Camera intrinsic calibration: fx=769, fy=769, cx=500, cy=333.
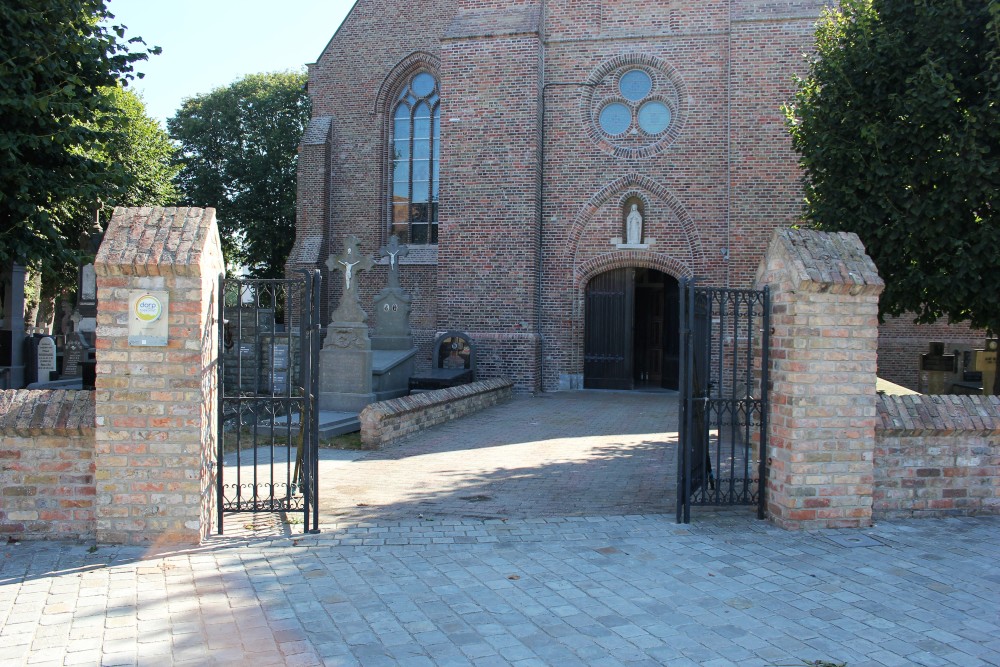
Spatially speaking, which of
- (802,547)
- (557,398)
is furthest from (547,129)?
(802,547)

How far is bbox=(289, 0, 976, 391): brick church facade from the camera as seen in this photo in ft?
54.6

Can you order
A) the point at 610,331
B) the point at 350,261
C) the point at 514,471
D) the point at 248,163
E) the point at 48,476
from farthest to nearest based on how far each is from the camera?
the point at 248,163 < the point at 610,331 < the point at 350,261 < the point at 514,471 < the point at 48,476

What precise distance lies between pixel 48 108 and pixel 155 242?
5.43 m

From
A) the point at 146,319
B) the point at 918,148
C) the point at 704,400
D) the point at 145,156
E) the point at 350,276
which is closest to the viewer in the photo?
the point at 146,319

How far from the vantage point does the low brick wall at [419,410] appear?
9609 millimetres

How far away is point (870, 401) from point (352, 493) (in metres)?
4.45

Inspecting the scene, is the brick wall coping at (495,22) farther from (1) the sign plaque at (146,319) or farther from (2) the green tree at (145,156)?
(1) the sign plaque at (146,319)

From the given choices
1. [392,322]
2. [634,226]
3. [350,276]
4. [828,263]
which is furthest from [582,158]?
[828,263]

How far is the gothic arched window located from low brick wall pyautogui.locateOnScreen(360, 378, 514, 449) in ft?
21.2

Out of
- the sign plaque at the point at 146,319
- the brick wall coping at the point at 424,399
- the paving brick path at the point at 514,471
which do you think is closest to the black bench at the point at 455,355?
the brick wall coping at the point at 424,399

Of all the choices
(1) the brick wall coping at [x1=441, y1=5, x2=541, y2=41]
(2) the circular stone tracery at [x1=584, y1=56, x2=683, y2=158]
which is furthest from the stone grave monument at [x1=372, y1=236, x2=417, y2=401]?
(2) the circular stone tracery at [x1=584, y1=56, x2=683, y2=158]

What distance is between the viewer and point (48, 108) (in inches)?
360

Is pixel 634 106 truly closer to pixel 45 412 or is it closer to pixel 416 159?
pixel 416 159

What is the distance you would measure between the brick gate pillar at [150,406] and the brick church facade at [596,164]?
12054mm
